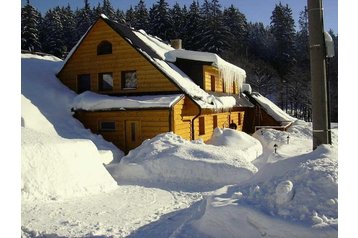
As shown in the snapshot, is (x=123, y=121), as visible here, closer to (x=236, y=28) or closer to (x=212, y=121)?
(x=212, y=121)

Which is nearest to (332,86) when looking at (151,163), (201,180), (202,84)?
(201,180)

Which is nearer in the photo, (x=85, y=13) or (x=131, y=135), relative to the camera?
(x=85, y=13)

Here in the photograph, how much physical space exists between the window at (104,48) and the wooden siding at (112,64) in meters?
0.11

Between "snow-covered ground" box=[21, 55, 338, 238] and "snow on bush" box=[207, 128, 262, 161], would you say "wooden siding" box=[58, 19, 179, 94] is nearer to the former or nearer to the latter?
"snow-covered ground" box=[21, 55, 338, 238]

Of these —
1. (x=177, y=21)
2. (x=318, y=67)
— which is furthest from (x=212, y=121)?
(x=318, y=67)

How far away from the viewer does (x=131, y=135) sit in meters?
10.9

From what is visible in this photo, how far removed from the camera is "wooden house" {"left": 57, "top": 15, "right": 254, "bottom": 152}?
10.8 m

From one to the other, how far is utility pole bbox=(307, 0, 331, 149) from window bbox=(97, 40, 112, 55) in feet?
30.5

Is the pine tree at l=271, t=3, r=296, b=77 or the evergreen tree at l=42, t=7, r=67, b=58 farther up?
the evergreen tree at l=42, t=7, r=67, b=58

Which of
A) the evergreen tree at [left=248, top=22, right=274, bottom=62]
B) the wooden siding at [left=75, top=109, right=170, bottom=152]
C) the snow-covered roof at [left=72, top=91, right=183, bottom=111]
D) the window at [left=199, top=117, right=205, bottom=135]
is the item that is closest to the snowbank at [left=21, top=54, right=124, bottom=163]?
the wooden siding at [left=75, top=109, right=170, bottom=152]

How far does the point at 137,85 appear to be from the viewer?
11.7 meters

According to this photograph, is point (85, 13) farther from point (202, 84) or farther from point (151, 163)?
point (202, 84)

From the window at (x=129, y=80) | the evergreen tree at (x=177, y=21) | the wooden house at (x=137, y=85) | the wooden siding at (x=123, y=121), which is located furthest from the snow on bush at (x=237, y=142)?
the evergreen tree at (x=177, y=21)
